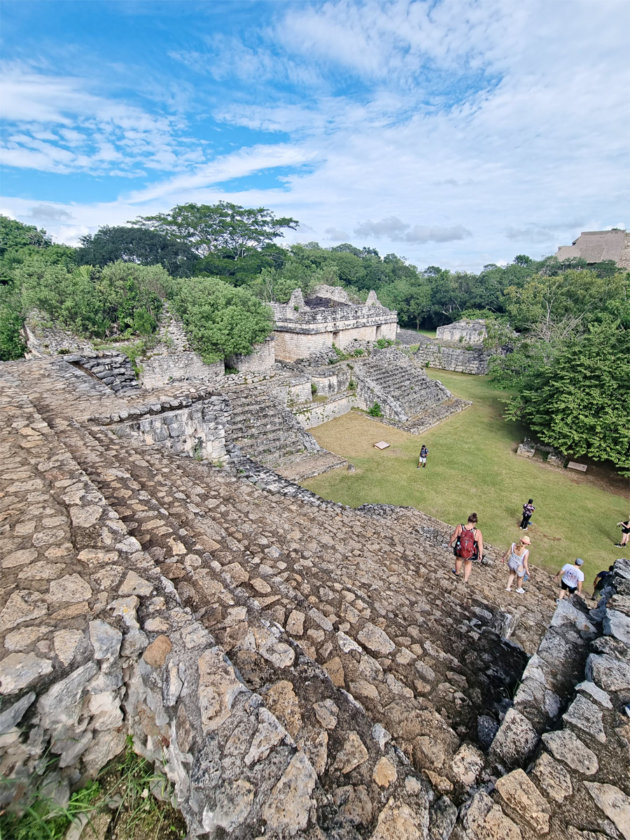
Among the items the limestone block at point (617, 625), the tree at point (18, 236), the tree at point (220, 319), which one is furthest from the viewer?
the tree at point (18, 236)

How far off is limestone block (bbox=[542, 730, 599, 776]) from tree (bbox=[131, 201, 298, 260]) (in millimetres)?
43672

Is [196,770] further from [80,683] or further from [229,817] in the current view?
[80,683]

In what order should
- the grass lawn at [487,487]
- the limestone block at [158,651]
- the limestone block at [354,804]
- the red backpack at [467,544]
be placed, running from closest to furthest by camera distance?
1. the limestone block at [354,804]
2. the limestone block at [158,651]
3. the red backpack at [467,544]
4. the grass lawn at [487,487]

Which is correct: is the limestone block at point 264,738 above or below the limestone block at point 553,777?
above

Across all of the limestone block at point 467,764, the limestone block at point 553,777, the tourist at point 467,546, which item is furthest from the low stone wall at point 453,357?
the limestone block at point 553,777

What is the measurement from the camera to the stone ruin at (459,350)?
23953mm

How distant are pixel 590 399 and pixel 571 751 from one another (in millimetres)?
11673

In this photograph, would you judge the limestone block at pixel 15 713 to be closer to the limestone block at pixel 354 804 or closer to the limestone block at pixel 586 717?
the limestone block at pixel 354 804

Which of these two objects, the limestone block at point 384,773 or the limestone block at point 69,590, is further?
the limestone block at point 69,590

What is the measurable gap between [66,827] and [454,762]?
1899mm

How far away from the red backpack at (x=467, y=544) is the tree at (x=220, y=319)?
11.6 m

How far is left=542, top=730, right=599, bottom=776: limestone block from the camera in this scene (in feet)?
5.64

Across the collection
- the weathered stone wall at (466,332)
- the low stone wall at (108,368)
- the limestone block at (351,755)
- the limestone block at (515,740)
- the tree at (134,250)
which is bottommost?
the limestone block at (515,740)

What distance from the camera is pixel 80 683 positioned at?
1817mm
